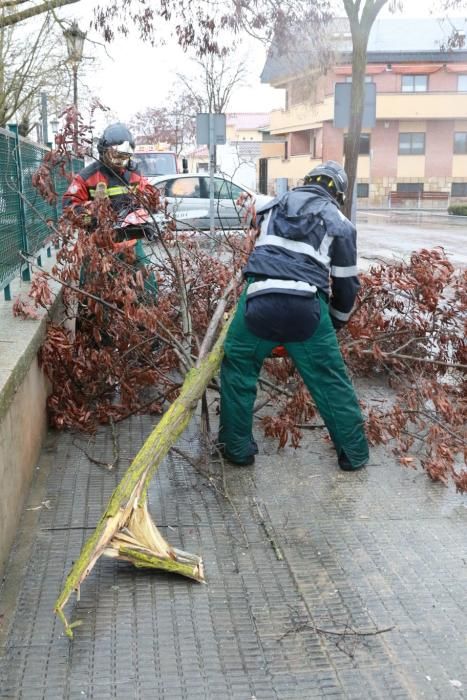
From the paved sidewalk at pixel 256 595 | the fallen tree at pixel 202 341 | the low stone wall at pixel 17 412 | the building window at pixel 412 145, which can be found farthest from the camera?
the building window at pixel 412 145

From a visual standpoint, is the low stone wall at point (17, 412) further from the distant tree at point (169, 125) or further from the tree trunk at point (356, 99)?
the distant tree at point (169, 125)

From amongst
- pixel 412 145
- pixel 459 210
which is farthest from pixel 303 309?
pixel 412 145

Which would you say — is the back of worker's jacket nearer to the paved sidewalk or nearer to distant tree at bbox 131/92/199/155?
the paved sidewalk

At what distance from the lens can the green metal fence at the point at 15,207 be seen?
5.20 m

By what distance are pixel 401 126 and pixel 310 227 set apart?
47.9m

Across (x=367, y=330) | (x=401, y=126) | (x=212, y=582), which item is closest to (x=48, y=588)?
(x=212, y=582)

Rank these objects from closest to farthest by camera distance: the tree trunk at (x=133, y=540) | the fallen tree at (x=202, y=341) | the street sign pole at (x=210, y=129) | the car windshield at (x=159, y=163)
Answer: the tree trunk at (x=133, y=540) → the fallen tree at (x=202, y=341) → the street sign pole at (x=210, y=129) → the car windshield at (x=159, y=163)

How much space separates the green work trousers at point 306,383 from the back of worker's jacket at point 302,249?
191 millimetres

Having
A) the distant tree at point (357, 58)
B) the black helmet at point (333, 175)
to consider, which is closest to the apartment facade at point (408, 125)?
the distant tree at point (357, 58)

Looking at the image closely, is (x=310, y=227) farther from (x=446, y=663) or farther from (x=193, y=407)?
(x=446, y=663)

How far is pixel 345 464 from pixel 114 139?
2852 millimetres

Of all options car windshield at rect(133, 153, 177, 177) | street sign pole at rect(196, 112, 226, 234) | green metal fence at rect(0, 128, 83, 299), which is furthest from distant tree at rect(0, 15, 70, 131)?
green metal fence at rect(0, 128, 83, 299)

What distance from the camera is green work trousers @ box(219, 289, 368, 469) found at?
4.41 m

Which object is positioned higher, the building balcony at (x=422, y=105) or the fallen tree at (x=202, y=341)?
the building balcony at (x=422, y=105)
